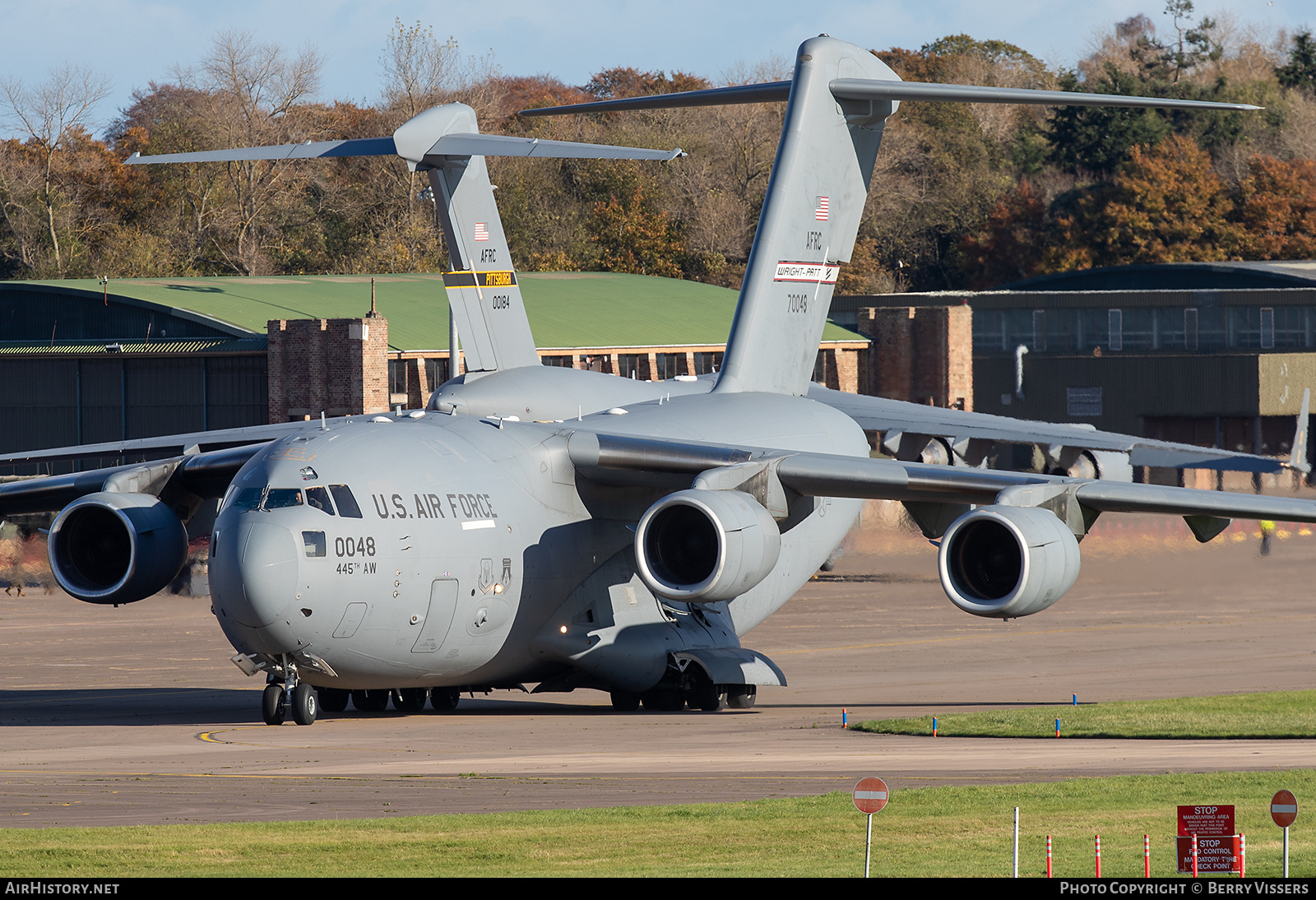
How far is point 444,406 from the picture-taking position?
2455 centimetres

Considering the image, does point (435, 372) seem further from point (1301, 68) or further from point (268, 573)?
point (1301, 68)

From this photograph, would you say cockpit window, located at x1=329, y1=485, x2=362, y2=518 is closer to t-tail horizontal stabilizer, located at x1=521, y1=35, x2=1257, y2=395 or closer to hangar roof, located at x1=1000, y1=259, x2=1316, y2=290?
t-tail horizontal stabilizer, located at x1=521, y1=35, x2=1257, y2=395

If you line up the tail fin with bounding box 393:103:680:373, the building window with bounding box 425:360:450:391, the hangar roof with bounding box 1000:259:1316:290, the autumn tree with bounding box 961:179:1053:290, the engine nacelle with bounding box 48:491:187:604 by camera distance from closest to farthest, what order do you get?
1. the engine nacelle with bounding box 48:491:187:604
2. the tail fin with bounding box 393:103:680:373
3. the building window with bounding box 425:360:450:391
4. the hangar roof with bounding box 1000:259:1316:290
5. the autumn tree with bounding box 961:179:1053:290

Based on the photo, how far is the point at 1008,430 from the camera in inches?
1234

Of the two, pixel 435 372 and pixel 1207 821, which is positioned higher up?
pixel 435 372

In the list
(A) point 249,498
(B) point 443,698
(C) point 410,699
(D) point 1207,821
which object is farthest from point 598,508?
(D) point 1207,821

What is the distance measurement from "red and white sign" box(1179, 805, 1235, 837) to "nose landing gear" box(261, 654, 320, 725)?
12238 mm

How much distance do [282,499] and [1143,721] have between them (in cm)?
940

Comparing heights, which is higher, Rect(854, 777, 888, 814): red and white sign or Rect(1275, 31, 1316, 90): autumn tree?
Rect(1275, 31, 1316, 90): autumn tree

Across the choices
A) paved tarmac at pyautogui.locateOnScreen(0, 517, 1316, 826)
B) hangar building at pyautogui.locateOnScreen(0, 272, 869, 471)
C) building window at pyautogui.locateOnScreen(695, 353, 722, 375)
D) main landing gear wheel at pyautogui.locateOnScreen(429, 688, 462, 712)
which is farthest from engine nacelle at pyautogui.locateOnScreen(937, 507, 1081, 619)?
building window at pyautogui.locateOnScreen(695, 353, 722, 375)

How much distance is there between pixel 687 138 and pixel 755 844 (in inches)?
3104

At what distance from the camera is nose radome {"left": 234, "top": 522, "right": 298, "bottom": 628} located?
18156mm
